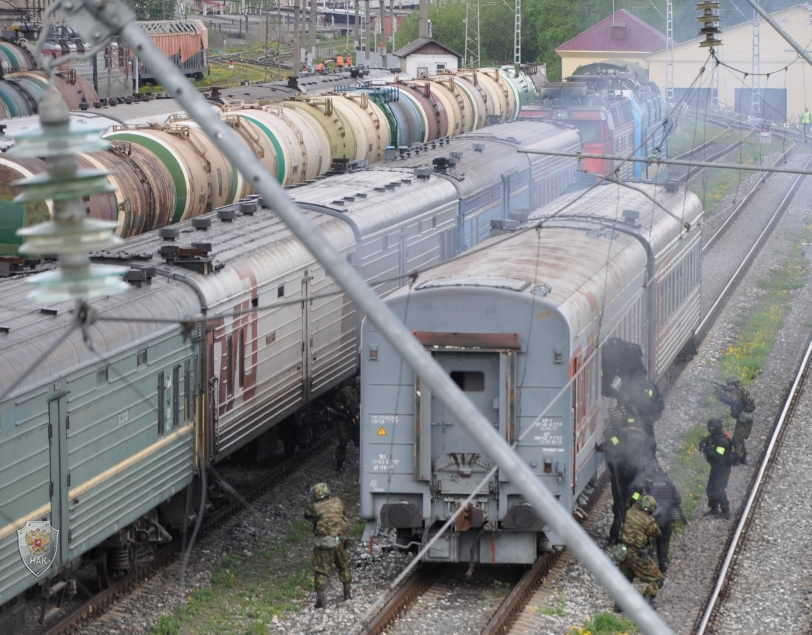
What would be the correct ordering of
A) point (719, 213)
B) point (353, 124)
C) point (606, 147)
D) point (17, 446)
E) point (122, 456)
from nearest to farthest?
1. point (17, 446)
2. point (122, 456)
3. point (353, 124)
4. point (606, 147)
5. point (719, 213)

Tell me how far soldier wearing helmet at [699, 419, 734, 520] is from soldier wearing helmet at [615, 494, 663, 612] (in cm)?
276

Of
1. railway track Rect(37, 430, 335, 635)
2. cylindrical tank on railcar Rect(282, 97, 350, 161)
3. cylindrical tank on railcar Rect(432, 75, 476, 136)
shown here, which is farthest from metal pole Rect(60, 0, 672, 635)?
cylindrical tank on railcar Rect(432, 75, 476, 136)

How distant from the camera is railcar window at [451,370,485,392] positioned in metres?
11.4

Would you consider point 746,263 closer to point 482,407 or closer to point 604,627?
point 482,407

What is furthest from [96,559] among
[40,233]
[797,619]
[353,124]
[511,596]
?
[353,124]

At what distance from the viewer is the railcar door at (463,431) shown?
1133 cm

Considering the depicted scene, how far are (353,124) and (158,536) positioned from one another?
1513 cm

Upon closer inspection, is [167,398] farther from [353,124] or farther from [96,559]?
[353,124]

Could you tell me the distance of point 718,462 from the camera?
44.9 ft

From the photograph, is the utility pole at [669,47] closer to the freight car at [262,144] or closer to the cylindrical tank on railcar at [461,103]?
the freight car at [262,144]

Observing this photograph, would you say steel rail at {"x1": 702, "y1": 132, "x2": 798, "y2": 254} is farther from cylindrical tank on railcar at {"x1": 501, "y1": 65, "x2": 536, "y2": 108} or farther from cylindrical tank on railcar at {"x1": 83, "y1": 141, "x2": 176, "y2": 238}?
cylindrical tank on railcar at {"x1": 83, "y1": 141, "x2": 176, "y2": 238}

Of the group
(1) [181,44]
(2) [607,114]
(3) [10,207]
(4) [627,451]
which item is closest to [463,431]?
(4) [627,451]

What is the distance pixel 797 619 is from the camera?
11.4 meters

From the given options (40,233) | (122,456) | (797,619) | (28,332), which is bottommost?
(797,619)
